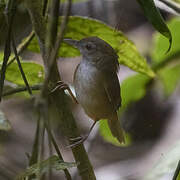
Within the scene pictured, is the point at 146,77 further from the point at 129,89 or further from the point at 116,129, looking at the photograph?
the point at 116,129

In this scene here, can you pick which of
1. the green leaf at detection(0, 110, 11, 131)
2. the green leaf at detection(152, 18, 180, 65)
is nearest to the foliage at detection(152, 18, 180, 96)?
the green leaf at detection(152, 18, 180, 65)

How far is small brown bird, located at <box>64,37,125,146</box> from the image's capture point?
8.60 feet

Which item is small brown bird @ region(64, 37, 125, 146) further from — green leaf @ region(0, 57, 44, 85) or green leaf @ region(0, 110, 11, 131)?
A: green leaf @ region(0, 110, 11, 131)

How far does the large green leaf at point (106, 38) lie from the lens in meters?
2.14

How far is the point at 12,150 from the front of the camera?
5.43 m

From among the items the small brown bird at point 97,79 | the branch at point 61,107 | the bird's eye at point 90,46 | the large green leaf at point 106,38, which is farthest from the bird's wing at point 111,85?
the branch at point 61,107

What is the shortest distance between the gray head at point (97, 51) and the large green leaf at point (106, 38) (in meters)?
0.14

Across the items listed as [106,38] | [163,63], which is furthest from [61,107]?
[163,63]

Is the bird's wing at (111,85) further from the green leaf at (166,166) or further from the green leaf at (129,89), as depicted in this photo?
the green leaf at (166,166)

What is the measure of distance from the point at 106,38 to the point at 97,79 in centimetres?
44

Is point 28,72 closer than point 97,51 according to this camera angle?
Yes


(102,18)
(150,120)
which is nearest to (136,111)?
(150,120)

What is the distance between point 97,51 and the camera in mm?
2689

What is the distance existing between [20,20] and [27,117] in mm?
3680
